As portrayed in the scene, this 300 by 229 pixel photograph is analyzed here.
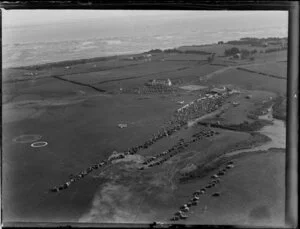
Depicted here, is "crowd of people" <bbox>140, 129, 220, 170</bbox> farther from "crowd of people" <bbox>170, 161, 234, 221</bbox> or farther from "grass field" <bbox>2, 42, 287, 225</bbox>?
"crowd of people" <bbox>170, 161, 234, 221</bbox>

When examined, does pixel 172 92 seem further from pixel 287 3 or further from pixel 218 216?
pixel 287 3

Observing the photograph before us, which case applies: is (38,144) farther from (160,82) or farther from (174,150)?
(160,82)

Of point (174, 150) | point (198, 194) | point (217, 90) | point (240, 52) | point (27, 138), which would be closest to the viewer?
point (198, 194)

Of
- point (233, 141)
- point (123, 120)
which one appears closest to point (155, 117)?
point (123, 120)

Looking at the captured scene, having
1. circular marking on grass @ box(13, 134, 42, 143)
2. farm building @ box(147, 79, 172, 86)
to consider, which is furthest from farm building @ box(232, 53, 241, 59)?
circular marking on grass @ box(13, 134, 42, 143)

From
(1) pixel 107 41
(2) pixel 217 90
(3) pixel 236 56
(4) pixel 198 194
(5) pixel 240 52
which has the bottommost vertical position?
(4) pixel 198 194

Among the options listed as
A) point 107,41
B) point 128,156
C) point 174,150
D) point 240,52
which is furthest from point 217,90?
point 128,156
